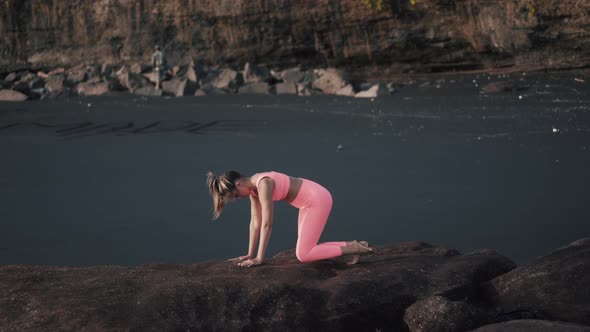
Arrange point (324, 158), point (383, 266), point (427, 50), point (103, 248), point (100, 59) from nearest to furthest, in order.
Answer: point (383, 266)
point (103, 248)
point (324, 158)
point (427, 50)
point (100, 59)

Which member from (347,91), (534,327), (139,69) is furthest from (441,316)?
(139,69)

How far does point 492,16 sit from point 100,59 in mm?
12613

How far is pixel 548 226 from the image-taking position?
25.9 ft

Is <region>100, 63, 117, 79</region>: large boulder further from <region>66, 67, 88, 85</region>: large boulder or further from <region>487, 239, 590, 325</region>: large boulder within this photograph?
<region>487, 239, 590, 325</region>: large boulder

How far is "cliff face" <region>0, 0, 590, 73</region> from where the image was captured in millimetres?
20188

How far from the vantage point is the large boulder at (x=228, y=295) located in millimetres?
4863

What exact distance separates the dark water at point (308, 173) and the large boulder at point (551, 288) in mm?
1849

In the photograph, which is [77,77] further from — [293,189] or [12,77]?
[293,189]

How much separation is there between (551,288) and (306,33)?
1926 centimetres

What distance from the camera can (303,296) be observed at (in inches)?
201

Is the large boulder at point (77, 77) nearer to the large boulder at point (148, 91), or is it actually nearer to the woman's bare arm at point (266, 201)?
the large boulder at point (148, 91)

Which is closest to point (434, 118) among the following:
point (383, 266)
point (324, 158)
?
point (324, 158)

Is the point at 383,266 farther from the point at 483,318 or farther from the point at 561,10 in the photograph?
the point at 561,10

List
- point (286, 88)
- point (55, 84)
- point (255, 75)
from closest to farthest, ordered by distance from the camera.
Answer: point (286, 88), point (55, 84), point (255, 75)
